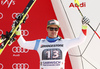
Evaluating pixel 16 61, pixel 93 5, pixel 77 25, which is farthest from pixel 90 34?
pixel 16 61

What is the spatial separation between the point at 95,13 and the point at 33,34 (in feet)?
2.47

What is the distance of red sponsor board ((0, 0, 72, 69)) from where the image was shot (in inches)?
98.9

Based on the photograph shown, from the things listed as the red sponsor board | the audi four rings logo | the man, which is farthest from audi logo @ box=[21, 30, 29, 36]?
the man

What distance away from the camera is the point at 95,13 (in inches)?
96.4

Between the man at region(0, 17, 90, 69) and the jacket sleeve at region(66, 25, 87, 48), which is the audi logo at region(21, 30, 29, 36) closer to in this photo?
the man at region(0, 17, 90, 69)

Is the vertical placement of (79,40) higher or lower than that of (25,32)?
lower

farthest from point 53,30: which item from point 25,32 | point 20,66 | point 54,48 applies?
point 20,66

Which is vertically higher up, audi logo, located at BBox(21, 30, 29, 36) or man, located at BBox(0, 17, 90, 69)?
audi logo, located at BBox(21, 30, 29, 36)

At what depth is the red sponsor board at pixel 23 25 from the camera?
2512 millimetres

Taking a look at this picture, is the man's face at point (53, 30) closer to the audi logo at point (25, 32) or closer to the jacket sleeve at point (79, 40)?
the jacket sleeve at point (79, 40)

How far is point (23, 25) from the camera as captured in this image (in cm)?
253

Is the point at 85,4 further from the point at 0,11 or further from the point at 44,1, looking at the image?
the point at 0,11

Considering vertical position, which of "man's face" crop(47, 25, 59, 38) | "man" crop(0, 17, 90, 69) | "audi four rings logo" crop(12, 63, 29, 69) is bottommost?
"audi four rings logo" crop(12, 63, 29, 69)

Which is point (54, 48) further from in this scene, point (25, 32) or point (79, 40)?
point (25, 32)
